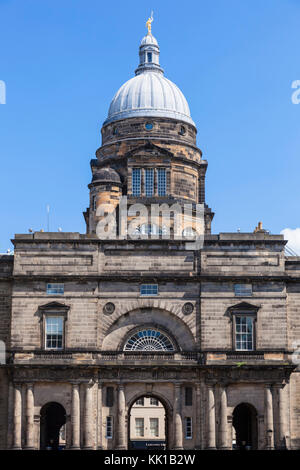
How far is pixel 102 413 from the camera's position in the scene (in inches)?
2830

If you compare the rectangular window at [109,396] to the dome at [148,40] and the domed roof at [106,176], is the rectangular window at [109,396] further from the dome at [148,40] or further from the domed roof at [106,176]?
the dome at [148,40]

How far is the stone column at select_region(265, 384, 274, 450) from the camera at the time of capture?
70812mm

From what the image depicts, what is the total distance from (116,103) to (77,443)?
3254cm

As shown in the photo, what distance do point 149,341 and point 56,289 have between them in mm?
7769

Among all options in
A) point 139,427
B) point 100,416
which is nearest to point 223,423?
point 100,416

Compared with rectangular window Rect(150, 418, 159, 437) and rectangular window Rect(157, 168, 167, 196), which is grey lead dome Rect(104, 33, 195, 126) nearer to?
rectangular window Rect(157, 168, 167, 196)

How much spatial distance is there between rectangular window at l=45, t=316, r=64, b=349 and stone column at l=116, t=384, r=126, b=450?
5.45 m

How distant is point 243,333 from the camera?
73.3 metres

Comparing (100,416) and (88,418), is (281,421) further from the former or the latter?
(88,418)

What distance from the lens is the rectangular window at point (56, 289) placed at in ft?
242

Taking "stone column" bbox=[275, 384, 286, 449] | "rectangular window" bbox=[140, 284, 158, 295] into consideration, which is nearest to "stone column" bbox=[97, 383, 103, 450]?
"rectangular window" bbox=[140, 284, 158, 295]

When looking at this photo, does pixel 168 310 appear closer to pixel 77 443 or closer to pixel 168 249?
pixel 168 249

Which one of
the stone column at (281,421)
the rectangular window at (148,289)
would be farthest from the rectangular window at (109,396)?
the stone column at (281,421)

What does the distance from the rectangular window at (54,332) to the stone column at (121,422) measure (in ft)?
17.9
